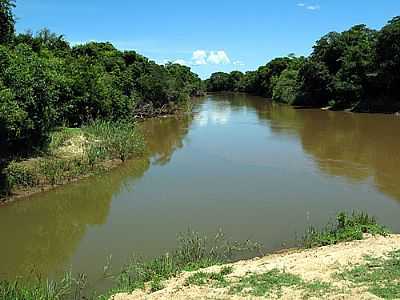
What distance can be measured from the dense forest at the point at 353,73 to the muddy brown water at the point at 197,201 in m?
19.0

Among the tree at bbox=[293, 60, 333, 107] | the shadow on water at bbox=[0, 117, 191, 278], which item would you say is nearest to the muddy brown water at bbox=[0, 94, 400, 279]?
the shadow on water at bbox=[0, 117, 191, 278]

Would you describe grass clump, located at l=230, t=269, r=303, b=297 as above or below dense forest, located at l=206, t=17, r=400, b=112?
below

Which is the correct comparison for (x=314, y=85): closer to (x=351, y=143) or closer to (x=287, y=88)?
(x=287, y=88)

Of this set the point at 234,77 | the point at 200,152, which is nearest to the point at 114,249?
the point at 200,152

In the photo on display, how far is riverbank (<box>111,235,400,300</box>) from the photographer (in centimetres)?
745

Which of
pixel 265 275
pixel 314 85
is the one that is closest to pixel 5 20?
pixel 265 275

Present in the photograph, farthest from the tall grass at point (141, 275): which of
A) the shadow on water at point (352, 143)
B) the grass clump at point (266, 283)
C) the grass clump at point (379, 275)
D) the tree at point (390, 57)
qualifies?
the tree at point (390, 57)

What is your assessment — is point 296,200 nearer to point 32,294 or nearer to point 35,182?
point 35,182

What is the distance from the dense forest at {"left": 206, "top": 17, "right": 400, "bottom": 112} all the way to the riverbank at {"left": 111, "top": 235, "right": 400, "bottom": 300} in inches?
1539

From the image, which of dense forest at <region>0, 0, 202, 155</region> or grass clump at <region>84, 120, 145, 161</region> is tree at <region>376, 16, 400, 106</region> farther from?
grass clump at <region>84, 120, 145, 161</region>

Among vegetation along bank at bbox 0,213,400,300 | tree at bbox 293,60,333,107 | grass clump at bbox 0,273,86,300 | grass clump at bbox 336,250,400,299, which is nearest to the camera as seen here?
grass clump at bbox 336,250,400,299

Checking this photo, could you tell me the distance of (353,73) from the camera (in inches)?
2005

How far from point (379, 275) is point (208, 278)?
2.82 meters

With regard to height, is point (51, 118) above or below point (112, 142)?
above
